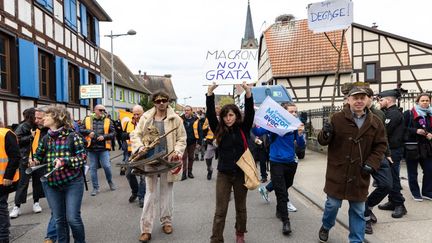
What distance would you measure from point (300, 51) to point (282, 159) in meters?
23.0

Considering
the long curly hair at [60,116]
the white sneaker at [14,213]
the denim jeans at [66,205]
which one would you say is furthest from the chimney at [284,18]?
the denim jeans at [66,205]

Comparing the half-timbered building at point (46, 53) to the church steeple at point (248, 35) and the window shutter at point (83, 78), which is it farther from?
the church steeple at point (248, 35)

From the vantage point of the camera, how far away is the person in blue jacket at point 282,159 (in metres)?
5.01

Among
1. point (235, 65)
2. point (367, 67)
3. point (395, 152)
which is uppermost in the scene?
point (367, 67)

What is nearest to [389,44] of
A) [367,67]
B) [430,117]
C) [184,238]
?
[367,67]

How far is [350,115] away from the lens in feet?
13.5

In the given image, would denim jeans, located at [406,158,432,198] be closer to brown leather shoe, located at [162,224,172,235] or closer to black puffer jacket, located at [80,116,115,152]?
brown leather shoe, located at [162,224,172,235]

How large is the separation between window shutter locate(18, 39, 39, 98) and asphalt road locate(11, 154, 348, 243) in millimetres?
5796

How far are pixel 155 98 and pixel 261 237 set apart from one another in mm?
2242

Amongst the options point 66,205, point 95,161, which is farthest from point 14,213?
point 66,205

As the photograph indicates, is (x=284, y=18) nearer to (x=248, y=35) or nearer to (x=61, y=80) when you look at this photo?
(x=61, y=80)

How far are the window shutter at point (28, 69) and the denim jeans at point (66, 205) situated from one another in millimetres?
8691

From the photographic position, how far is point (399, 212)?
17.6ft

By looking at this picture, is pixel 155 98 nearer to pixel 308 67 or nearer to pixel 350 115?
pixel 350 115
